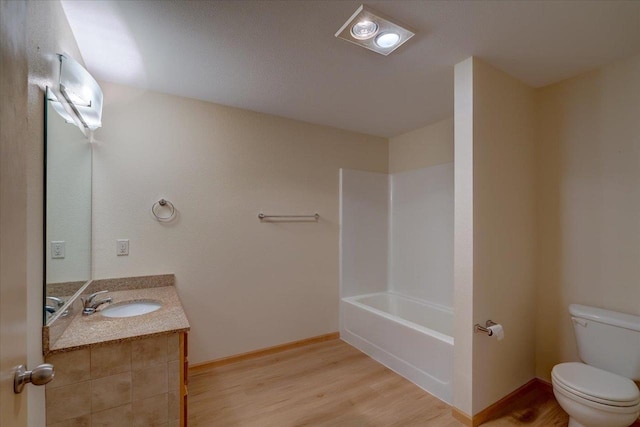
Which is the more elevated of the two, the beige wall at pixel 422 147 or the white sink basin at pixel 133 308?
the beige wall at pixel 422 147

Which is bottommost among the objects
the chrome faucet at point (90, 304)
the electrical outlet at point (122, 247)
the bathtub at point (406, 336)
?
the bathtub at point (406, 336)

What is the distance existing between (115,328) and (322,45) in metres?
1.92

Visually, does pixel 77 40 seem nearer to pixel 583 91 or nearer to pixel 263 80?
pixel 263 80

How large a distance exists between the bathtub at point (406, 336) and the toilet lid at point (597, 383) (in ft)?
2.05

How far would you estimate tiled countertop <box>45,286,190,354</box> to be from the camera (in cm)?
129

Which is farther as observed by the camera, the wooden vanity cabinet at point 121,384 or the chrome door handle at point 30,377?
the wooden vanity cabinet at point 121,384

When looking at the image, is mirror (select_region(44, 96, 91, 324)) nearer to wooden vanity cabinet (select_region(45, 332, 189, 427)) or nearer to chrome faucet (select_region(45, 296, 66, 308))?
chrome faucet (select_region(45, 296, 66, 308))

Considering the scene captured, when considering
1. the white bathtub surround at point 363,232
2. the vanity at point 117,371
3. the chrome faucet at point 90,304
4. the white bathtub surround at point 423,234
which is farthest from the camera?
the white bathtub surround at point 363,232

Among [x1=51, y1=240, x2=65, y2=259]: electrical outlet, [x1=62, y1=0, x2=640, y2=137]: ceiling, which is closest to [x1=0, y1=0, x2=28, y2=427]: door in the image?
[x1=51, y1=240, x2=65, y2=259]: electrical outlet

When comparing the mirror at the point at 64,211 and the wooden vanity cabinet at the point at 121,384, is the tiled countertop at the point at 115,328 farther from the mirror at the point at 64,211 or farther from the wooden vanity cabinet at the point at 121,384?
the mirror at the point at 64,211

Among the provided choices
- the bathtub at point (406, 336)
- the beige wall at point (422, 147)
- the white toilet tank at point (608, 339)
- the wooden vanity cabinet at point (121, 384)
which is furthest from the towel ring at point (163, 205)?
the white toilet tank at point (608, 339)

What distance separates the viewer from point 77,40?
1.62 meters

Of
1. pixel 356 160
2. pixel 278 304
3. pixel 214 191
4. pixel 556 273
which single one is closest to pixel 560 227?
pixel 556 273

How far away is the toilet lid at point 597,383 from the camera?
1466 millimetres
